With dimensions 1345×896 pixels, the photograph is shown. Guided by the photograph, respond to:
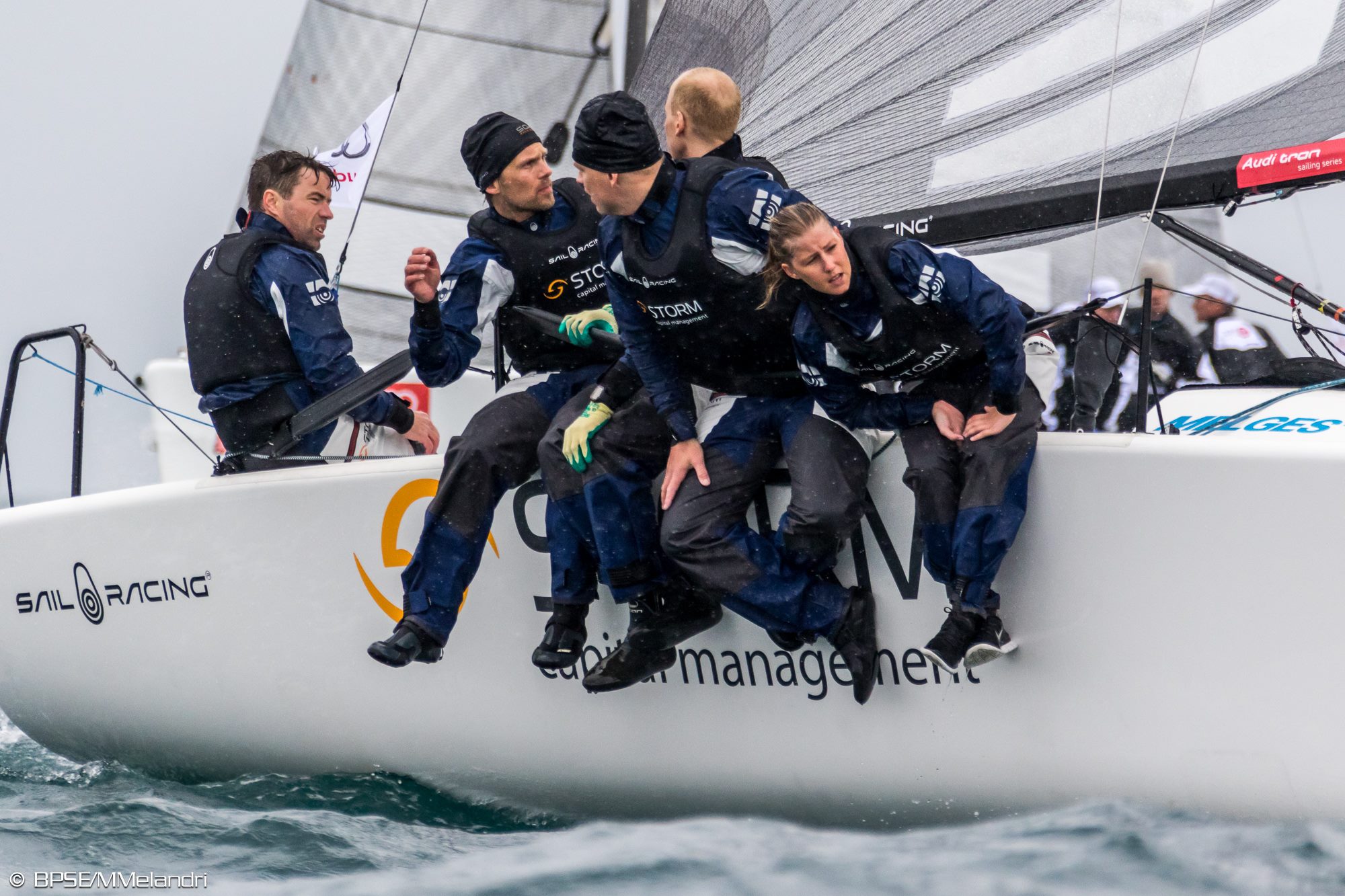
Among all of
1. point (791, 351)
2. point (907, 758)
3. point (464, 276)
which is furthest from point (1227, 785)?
point (464, 276)

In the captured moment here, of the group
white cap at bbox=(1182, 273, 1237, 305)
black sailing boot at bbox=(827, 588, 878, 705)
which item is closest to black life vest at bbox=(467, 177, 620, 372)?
black sailing boot at bbox=(827, 588, 878, 705)

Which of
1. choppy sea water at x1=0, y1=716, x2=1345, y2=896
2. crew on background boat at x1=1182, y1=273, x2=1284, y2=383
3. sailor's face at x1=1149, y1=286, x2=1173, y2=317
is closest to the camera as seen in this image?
choppy sea water at x1=0, y1=716, x2=1345, y2=896

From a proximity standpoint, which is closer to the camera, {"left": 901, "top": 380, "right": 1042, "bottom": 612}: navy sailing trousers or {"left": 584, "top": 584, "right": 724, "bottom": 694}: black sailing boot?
{"left": 901, "top": 380, "right": 1042, "bottom": 612}: navy sailing trousers

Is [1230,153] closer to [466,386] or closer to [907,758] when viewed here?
[907,758]

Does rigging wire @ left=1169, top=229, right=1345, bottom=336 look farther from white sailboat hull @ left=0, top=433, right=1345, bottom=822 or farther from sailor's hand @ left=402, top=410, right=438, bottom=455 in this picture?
sailor's hand @ left=402, top=410, right=438, bottom=455

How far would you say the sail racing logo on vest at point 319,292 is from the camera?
2.60 m

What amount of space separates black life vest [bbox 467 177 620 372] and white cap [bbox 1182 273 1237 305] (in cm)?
135

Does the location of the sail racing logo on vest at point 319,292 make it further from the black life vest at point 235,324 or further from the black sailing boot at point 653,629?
the black sailing boot at point 653,629

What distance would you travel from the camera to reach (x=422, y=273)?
2246mm

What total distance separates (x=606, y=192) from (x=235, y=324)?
97 cm

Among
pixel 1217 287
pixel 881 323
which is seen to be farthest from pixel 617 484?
pixel 1217 287

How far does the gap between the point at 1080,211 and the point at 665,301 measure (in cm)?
101

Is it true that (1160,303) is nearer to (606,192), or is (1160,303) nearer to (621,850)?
(606,192)

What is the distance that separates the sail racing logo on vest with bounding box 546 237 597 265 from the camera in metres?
2.48
